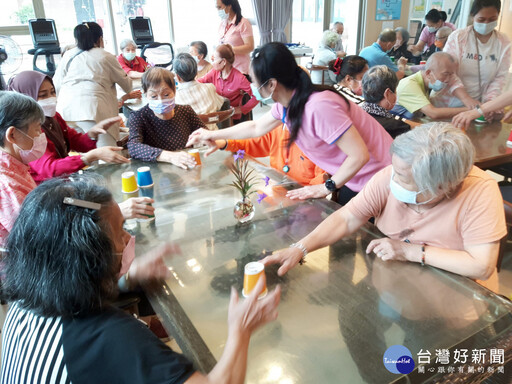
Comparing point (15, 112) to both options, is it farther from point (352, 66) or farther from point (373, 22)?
point (373, 22)

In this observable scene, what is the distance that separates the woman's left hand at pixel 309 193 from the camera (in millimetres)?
1698

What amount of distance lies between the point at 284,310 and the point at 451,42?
9.27 ft

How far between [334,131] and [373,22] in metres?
7.36

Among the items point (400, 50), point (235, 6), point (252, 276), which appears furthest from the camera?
point (400, 50)

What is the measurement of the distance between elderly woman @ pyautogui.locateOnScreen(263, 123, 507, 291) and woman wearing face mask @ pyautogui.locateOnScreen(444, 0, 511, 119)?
6.57 feet

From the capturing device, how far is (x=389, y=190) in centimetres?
139

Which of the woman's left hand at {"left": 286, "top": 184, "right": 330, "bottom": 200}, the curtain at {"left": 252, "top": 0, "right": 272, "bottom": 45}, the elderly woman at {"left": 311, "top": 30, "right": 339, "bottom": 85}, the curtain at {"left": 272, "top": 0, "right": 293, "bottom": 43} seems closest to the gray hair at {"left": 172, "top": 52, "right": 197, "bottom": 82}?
the woman's left hand at {"left": 286, "top": 184, "right": 330, "bottom": 200}

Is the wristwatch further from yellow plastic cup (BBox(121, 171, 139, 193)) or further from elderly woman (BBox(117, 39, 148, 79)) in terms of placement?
elderly woman (BBox(117, 39, 148, 79))

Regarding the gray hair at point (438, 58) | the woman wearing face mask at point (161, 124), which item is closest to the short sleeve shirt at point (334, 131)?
the woman wearing face mask at point (161, 124)

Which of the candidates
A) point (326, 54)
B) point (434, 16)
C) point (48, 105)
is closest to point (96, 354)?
point (48, 105)

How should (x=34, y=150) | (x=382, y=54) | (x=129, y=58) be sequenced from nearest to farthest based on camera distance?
1. (x=34, y=150)
2. (x=382, y=54)
3. (x=129, y=58)

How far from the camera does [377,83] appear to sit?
2.27 meters

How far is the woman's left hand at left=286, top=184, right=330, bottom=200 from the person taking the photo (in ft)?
5.57

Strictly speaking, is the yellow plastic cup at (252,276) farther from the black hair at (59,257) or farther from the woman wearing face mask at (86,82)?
the woman wearing face mask at (86,82)
